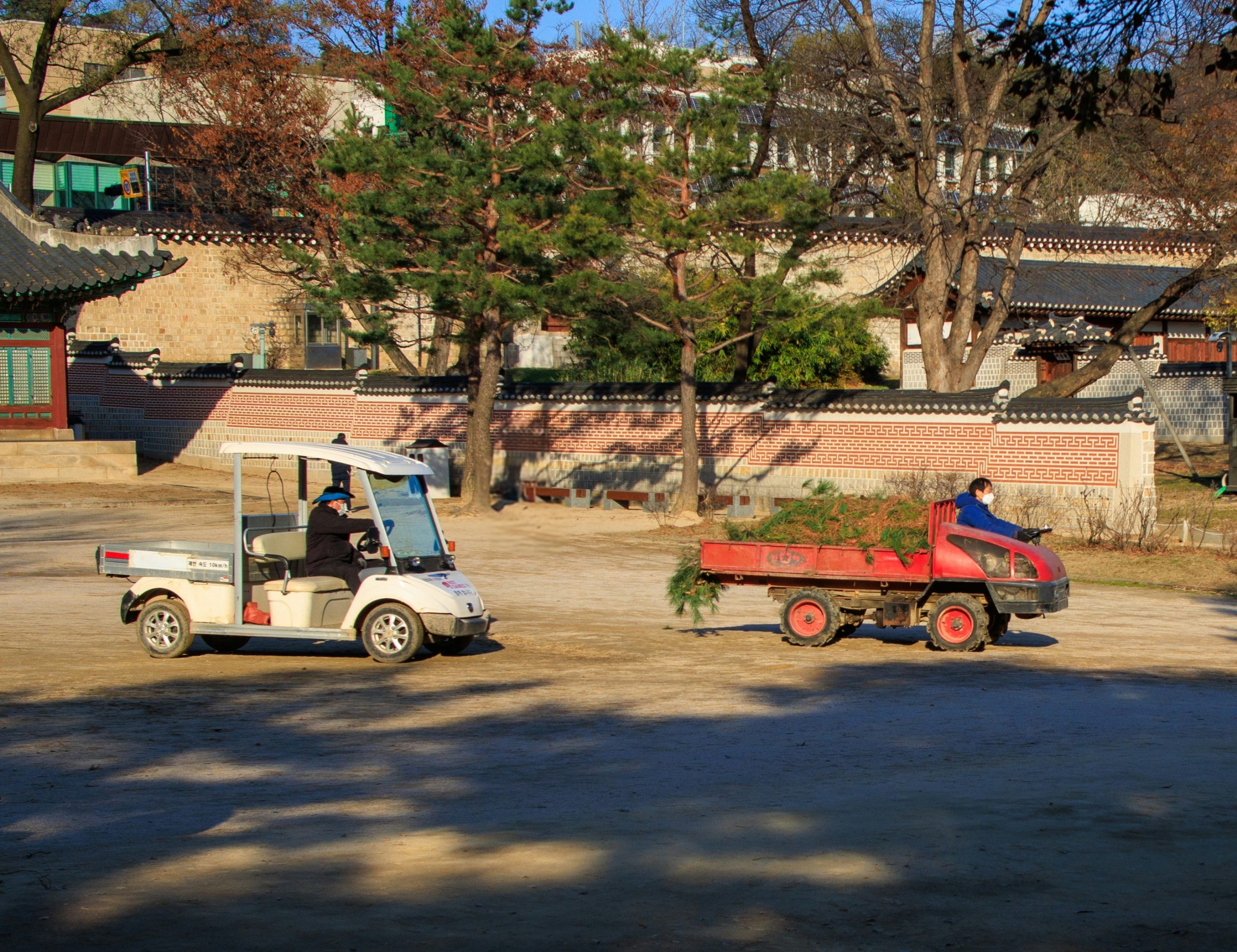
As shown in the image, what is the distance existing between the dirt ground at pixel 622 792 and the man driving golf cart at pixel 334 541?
0.86m

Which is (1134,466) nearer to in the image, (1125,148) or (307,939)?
(1125,148)

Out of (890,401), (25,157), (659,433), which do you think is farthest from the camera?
(25,157)

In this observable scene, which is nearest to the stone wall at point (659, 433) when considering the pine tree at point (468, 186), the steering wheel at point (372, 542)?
the pine tree at point (468, 186)

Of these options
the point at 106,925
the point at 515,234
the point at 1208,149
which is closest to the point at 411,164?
the point at 515,234

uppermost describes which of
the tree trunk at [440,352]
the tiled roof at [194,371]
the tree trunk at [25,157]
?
the tree trunk at [25,157]

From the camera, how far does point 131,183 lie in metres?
44.3

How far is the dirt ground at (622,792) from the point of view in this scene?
5051 mm

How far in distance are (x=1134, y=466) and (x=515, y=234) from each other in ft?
37.2

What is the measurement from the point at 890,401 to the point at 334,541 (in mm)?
15799

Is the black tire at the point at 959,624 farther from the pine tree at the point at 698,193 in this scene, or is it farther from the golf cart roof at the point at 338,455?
the pine tree at the point at 698,193

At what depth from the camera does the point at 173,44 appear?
36062 mm

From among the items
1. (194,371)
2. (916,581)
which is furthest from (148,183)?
(916,581)

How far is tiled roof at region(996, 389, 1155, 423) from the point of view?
73.9 feet

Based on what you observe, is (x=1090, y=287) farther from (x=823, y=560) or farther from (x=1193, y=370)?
(x=823, y=560)
